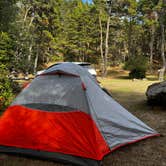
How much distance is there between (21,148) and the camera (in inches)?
176

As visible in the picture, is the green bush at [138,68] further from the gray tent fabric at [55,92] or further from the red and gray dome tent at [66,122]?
the gray tent fabric at [55,92]

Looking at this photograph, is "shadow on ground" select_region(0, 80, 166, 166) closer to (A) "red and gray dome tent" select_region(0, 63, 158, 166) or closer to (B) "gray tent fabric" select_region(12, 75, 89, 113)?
(A) "red and gray dome tent" select_region(0, 63, 158, 166)

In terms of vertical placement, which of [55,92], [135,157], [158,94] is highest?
[55,92]

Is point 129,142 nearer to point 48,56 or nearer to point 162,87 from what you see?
point 162,87

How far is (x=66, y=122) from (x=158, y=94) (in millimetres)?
4292

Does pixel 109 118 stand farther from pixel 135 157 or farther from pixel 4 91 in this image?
pixel 4 91

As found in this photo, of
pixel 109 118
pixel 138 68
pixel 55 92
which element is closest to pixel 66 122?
pixel 55 92

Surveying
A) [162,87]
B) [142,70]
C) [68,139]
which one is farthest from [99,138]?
[142,70]

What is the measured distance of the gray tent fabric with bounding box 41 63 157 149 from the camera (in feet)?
15.2

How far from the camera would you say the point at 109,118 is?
4859 mm

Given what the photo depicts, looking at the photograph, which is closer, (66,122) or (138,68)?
(66,122)

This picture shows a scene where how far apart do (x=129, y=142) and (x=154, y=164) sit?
2.48 ft

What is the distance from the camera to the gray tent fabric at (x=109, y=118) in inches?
183

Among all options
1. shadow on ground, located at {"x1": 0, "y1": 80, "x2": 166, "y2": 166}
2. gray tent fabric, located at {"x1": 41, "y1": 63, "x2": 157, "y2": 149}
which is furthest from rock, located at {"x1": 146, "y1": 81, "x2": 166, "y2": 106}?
gray tent fabric, located at {"x1": 41, "y1": 63, "x2": 157, "y2": 149}
